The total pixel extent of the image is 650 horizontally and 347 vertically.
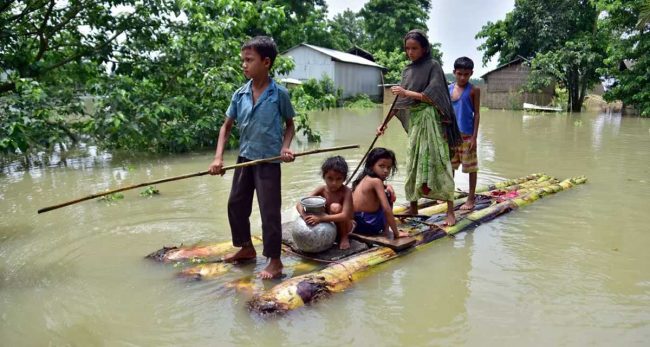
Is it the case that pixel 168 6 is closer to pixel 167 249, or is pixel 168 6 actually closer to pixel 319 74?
pixel 167 249

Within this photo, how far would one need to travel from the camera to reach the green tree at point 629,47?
16266mm

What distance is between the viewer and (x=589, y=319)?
2996 mm

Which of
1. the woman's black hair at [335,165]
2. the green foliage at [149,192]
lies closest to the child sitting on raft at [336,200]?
the woman's black hair at [335,165]

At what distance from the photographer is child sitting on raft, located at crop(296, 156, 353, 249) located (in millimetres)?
3624

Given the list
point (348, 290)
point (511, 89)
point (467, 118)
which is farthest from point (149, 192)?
point (511, 89)

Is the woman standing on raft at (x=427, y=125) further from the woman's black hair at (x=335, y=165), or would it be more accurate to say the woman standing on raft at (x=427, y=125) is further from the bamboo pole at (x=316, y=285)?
the woman's black hair at (x=335, y=165)

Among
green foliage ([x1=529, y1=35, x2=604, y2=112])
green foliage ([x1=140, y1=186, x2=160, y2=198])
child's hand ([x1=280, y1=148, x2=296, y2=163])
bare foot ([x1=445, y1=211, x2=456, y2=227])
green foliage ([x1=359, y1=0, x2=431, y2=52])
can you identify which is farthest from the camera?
green foliage ([x1=359, y1=0, x2=431, y2=52])

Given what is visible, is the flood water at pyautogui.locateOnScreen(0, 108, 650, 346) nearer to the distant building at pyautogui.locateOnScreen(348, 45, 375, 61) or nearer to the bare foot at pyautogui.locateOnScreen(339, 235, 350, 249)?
the bare foot at pyautogui.locateOnScreen(339, 235, 350, 249)

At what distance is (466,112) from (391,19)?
1149 inches

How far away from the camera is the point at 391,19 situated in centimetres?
3253

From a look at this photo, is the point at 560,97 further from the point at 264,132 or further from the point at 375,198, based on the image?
the point at 264,132

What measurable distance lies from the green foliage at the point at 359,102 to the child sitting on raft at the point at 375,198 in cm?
2310

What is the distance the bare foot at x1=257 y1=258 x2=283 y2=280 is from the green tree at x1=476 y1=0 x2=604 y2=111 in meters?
20.5

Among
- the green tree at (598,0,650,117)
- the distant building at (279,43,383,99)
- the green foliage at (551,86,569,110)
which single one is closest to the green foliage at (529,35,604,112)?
the green foliage at (551,86,569,110)
